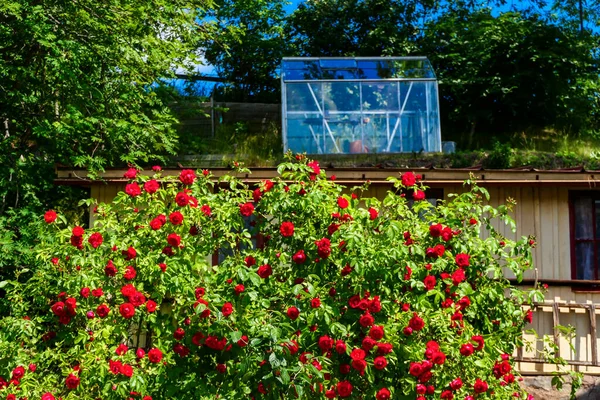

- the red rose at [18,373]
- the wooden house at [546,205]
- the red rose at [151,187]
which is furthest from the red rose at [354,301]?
the wooden house at [546,205]

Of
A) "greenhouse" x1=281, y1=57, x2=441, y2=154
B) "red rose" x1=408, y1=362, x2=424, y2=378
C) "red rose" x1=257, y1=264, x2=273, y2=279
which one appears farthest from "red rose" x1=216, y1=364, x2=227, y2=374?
"greenhouse" x1=281, y1=57, x2=441, y2=154

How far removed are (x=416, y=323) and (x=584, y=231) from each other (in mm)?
6414

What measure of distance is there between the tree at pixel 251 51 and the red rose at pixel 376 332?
70.2 feet

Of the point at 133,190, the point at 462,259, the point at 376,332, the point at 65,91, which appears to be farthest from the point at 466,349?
the point at 65,91

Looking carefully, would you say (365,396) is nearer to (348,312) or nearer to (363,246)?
(348,312)

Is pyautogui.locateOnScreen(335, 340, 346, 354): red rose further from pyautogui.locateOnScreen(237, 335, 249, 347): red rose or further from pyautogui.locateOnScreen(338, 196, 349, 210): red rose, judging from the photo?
pyautogui.locateOnScreen(338, 196, 349, 210): red rose

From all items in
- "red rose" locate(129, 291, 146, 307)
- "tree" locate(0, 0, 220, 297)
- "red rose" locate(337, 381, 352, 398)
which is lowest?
"red rose" locate(337, 381, 352, 398)

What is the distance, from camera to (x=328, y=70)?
2145cm

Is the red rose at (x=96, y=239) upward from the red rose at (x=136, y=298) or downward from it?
upward

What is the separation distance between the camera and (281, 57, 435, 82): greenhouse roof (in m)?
21.2

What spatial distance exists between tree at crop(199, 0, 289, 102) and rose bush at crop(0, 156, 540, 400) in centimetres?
2030

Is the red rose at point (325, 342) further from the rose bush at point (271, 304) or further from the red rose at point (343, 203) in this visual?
the red rose at point (343, 203)

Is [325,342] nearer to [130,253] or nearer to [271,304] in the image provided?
[271,304]

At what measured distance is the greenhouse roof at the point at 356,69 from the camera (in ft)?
69.6
